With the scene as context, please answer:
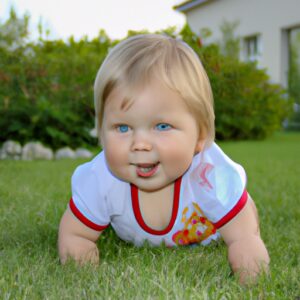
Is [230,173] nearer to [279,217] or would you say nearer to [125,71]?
[125,71]

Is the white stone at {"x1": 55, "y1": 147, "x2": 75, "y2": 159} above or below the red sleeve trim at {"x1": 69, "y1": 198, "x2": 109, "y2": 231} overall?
below

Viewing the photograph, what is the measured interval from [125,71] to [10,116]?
5923 millimetres

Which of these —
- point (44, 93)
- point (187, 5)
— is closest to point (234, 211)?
point (44, 93)

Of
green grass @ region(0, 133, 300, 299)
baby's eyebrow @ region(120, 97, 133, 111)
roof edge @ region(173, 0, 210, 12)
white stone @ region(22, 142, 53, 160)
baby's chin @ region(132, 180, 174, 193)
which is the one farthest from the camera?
roof edge @ region(173, 0, 210, 12)

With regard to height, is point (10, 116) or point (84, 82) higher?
point (84, 82)

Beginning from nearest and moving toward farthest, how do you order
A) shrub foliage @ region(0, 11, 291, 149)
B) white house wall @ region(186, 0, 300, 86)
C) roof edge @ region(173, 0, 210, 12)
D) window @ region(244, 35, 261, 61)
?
1. shrub foliage @ region(0, 11, 291, 149)
2. white house wall @ region(186, 0, 300, 86)
3. window @ region(244, 35, 261, 61)
4. roof edge @ region(173, 0, 210, 12)

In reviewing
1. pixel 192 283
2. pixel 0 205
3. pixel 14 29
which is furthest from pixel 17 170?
pixel 14 29

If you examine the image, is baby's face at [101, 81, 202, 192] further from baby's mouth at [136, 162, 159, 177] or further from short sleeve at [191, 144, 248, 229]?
short sleeve at [191, 144, 248, 229]

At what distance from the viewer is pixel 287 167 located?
19.1 feet

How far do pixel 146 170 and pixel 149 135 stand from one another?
0.15 metres

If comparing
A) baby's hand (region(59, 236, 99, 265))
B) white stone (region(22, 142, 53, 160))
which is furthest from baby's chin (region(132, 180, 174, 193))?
white stone (region(22, 142, 53, 160))

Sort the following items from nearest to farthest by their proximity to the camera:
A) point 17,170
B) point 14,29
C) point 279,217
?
1. point 279,217
2. point 17,170
3. point 14,29

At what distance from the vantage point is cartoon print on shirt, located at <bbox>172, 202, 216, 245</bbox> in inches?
82.4

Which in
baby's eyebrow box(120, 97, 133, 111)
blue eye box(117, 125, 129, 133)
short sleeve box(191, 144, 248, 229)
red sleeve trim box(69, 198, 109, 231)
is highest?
baby's eyebrow box(120, 97, 133, 111)
